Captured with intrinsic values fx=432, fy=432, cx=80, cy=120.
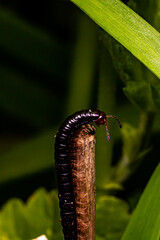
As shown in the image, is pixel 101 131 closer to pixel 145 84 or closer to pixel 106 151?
pixel 106 151

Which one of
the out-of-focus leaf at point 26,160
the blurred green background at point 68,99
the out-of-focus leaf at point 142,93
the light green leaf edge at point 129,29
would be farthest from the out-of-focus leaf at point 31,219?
the light green leaf edge at point 129,29

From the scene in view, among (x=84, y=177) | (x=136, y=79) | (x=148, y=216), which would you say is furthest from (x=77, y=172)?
(x=136, y=79)

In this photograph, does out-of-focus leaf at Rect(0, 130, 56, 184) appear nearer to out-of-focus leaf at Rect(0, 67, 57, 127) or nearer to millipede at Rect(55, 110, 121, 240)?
out-of-focus leaf at Rect(0, 67, 57, 127)

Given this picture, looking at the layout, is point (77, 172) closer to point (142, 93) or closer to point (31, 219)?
point (142, 93)

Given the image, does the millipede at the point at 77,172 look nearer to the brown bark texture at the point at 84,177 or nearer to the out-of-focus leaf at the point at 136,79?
the brown bark texture at the point at 84,177

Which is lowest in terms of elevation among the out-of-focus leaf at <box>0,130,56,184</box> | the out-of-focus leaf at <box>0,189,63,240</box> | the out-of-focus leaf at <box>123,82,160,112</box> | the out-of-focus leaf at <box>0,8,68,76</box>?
the out-of-focus leaf at <box>0,189,63,240</box>

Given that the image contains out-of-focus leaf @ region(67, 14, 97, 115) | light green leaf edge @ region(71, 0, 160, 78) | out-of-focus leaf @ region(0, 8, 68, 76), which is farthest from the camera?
out-of-focus leaf @ region(0, 8, 68, 76)

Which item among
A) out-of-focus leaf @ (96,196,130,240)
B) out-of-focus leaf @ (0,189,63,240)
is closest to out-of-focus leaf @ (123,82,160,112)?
out-of-focus leaf @ (96,196,130,240)

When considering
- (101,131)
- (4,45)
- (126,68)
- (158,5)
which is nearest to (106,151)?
(101,131)
